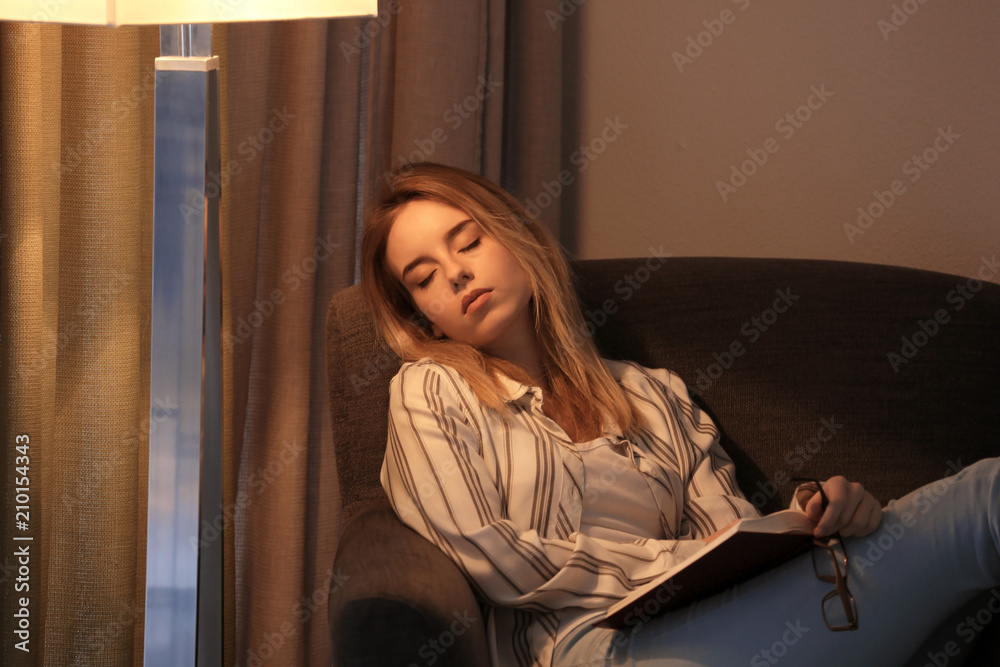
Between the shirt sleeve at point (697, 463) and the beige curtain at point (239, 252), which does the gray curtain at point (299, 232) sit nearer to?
the beige curtain at point (239, 252)

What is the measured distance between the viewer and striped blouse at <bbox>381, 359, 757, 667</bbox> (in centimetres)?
104

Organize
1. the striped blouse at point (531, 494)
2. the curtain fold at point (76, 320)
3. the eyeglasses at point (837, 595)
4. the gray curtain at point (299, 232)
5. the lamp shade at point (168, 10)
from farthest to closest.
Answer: the gray curtain at point (299, 232) < the curtain fold at point (76, 320) < the striped blouse at point (531, 494) < the eyeglasses at point (837, 595) < the lamp shade at point (168, 10)

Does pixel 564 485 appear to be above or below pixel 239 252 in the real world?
below

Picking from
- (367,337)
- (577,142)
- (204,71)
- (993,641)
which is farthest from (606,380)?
(577,142)

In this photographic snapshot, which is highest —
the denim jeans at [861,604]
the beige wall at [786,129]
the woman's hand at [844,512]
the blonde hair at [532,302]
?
the beige wall at [786,129]

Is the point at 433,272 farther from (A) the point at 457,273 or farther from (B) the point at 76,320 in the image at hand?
(B) the point at 76,320

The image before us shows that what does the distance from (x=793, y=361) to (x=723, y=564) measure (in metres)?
0.54

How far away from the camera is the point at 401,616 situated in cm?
84

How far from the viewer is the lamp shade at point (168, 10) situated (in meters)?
0.78

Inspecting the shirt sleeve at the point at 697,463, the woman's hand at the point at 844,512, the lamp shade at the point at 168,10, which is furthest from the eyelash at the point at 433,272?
the woman's hand at the point at 844,512

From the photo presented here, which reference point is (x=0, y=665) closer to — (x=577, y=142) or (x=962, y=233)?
(x=577, y=142)

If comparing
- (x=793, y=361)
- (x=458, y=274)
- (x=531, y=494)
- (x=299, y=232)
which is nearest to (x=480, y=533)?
(x=531, y=494)

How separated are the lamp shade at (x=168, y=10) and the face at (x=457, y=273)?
45 centimetres

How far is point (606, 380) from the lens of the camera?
1330 millimetres
